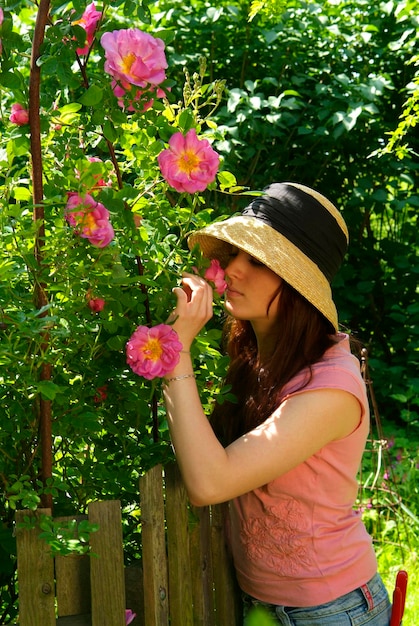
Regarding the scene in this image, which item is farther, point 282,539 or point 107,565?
point 282,539

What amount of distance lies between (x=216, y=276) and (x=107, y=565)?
23.2 inches

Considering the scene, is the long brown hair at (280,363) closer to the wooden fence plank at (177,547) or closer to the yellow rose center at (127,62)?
the wooden fence plank at (177,547)

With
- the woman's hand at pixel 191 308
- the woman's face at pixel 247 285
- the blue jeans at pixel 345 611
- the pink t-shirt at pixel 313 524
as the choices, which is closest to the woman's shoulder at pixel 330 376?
the pink t-shirt at pixel 313 524

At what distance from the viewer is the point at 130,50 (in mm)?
1505

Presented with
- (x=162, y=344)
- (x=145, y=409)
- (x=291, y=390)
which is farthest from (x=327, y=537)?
(x=162, y=344)

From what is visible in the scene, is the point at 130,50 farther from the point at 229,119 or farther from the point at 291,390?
the point at 229,119

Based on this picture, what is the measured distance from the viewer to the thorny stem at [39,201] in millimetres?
1514

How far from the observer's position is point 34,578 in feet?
5.21

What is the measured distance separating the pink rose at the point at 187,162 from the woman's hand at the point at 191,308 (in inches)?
7.8

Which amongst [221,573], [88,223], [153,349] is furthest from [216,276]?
[221,573]

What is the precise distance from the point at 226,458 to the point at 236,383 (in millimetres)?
475

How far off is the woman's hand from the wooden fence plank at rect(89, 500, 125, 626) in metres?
0.34

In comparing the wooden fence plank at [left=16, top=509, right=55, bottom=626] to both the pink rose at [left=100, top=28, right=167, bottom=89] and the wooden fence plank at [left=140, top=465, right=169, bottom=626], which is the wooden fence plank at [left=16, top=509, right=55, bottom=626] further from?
the pink rose at [left=100, top=28, right=167, bottom=89]

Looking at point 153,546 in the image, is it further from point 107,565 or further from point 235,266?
point 235,266
